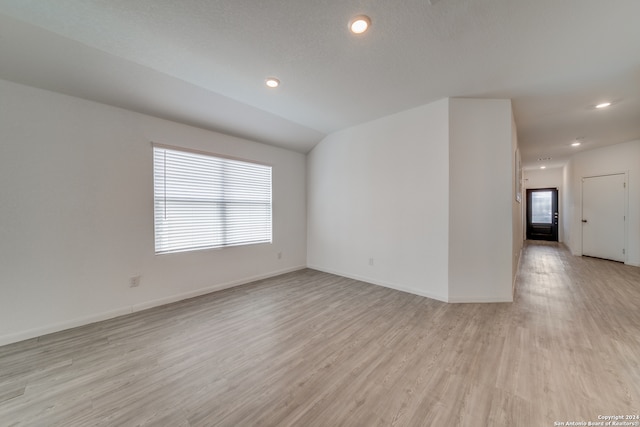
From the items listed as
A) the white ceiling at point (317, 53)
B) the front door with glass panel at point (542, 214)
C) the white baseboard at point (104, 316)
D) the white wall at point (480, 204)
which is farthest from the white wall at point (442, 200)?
the front door with glass panel at point (542, 214)

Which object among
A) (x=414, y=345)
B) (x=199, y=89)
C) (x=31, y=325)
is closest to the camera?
(x=414, y=345)

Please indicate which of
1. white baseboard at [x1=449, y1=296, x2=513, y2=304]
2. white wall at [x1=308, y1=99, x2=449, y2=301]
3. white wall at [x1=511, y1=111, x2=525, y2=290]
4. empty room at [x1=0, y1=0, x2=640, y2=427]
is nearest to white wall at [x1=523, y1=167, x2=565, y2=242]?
empty room at [x1=0, y1=0, x2=640, y2=427]

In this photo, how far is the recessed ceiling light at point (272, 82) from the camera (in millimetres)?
2570

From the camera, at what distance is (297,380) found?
1.71m

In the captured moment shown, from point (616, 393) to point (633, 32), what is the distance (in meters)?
2.80

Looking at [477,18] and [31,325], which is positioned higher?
[477,18]

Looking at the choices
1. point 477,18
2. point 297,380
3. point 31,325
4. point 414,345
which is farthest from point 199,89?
point 414,345

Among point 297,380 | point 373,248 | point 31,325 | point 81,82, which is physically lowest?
point 297,380

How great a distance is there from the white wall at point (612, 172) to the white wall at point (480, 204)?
451 cm

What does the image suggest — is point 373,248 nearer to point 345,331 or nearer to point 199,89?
point 345,331

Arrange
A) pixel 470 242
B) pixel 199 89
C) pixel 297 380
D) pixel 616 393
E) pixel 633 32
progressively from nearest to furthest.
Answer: pixel 616 393 < pixel 297 380 < pixel 633 32 < pixel 199 89 < pixel 470 242

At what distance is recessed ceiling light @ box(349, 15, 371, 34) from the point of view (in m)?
1.73

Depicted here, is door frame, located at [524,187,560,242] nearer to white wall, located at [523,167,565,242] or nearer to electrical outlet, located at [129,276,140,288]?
white wall, located at [523,167,565,242]

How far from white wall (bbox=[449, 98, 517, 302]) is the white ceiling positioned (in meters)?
0.38
